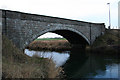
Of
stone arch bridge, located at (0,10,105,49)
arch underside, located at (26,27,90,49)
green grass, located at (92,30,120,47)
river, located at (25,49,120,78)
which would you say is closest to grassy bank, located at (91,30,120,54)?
green grass, located at (92,30,120,47)

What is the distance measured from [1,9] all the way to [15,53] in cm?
526

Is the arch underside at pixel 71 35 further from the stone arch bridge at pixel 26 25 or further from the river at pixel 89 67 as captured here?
the river at pixel 89 67

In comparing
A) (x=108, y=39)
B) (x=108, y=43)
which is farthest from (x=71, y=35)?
(x=108, y=39)

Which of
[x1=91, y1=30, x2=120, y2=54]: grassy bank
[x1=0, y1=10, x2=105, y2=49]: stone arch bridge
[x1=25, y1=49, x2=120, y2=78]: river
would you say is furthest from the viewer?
[x1=91, y1=30, x2=120, y2=54]: grassy bank

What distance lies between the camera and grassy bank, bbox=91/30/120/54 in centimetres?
2031

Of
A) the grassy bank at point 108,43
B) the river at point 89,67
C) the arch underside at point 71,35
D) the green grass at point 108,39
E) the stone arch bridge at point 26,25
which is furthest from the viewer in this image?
the green grass at point 108,39

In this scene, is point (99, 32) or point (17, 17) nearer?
point (17, 17)

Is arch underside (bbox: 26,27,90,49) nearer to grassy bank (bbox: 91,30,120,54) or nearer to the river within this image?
grassy bank (bbox: 91,30,120,54)

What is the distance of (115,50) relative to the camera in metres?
19.9

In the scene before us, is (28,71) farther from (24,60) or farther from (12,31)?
(12,31)

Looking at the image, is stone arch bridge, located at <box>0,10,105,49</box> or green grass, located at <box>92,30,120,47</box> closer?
stone arch bridge, located at <box>0,10,105,49</box>

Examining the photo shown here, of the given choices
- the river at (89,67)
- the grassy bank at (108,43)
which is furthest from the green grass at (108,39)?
the river at (89,67)

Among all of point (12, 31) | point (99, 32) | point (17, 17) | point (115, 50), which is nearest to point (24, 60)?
point (12, 31)

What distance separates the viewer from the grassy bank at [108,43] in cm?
2031
